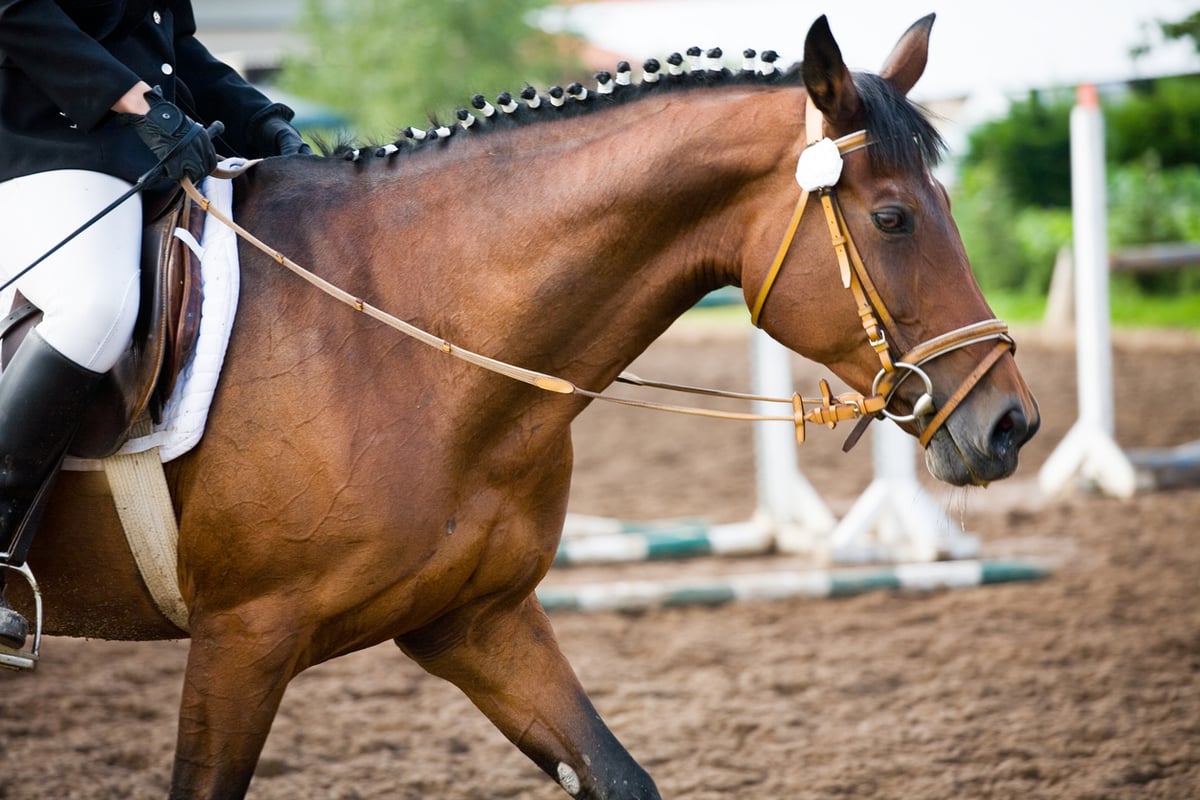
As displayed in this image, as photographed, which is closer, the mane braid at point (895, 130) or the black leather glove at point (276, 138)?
the mane braid at point (895, 130)

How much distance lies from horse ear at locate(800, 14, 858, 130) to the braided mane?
2.3 inches

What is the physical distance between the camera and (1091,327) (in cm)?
924

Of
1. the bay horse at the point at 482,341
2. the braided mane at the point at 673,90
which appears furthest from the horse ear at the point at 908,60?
the braided mane at the point at 673,90

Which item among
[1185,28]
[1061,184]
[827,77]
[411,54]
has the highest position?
[411,54]

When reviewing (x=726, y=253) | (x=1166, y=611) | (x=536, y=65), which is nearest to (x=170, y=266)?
(x=726, y=253)

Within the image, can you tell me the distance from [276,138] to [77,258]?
0.96 meters

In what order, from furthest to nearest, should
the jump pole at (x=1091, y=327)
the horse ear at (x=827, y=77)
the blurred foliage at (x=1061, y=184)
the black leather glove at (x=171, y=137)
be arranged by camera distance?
1. the blurred foliage at (x=1061, y=184)
2. the jump pole at (x=1091, y=327)
3. the black leather glove at (x=171, y=137)
4. the horse ear at (x=827, y=77)

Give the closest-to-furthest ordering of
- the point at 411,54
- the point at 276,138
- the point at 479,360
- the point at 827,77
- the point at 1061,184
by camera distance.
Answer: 1. the point at 827,77
2. the point at 479,360
3. the point at 276,138
4. the point at 411,54
5. the point at 1061,184

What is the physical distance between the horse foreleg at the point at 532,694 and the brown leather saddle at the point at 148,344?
2.99 ft

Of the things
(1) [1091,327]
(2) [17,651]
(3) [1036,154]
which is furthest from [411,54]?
(2) [17,651]

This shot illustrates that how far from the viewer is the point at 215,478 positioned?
3.10 metres

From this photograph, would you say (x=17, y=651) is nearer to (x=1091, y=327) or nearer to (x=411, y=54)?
(x=1091, y=327)

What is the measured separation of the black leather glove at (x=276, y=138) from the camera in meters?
3.81

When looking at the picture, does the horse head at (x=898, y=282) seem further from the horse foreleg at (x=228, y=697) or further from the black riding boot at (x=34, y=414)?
the black riding boot at (x=34, y=414)
